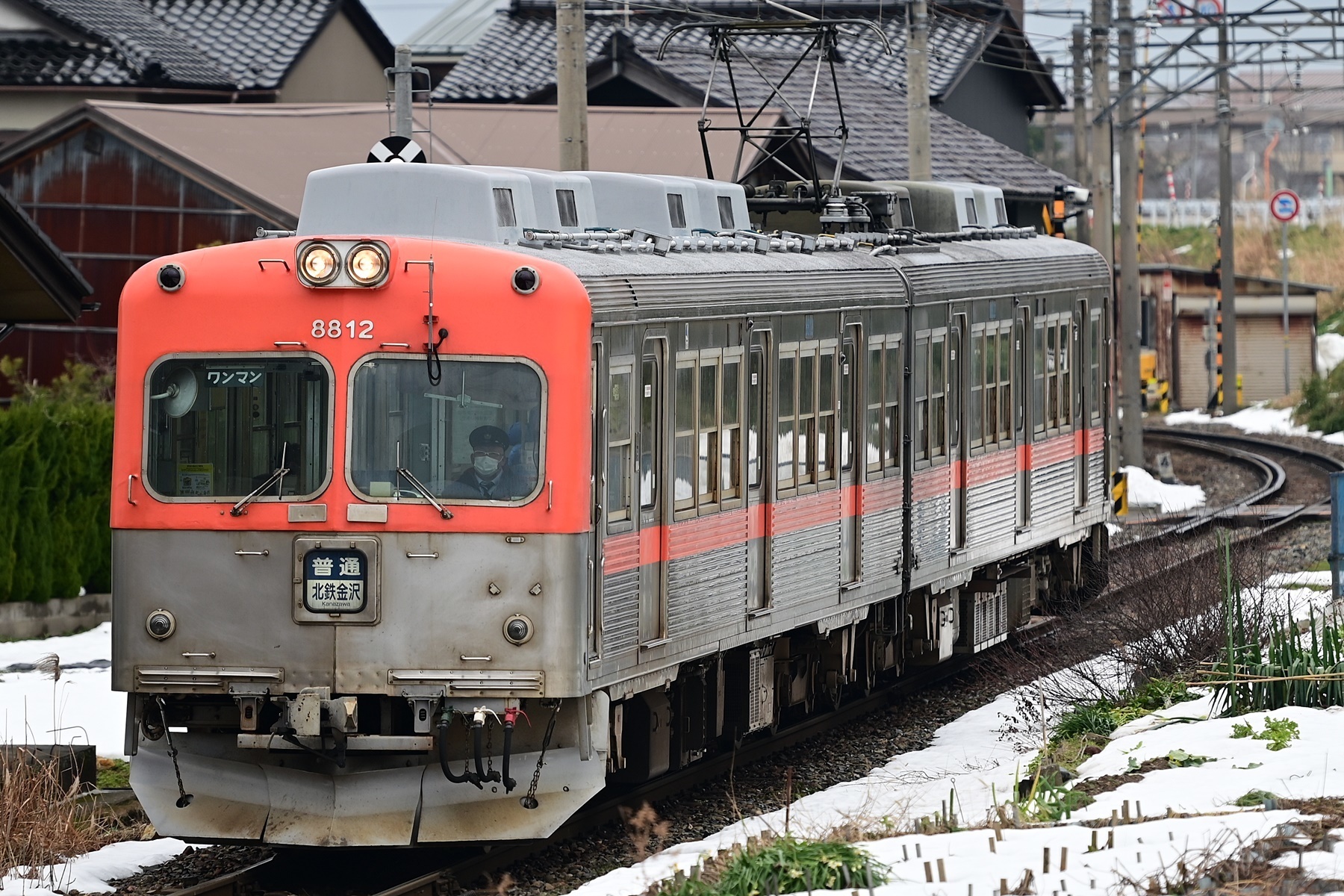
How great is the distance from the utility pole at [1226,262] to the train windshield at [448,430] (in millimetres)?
32383

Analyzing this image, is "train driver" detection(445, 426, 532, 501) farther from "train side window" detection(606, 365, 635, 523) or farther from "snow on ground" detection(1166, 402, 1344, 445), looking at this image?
"snow on ground" detection(1166, 402, 1344, 445)

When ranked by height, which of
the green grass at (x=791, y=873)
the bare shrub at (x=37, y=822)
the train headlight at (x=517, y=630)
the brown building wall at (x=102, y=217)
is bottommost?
the bare shrub at (x=37, y=822)

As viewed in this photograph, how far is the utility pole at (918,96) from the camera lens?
22203 mm

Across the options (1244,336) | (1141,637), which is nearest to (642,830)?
(1141,637)

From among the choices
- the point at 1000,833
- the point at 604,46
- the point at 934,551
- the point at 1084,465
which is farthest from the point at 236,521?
the point at 604,46

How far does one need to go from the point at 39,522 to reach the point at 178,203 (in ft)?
27.3

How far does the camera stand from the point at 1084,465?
18.3m

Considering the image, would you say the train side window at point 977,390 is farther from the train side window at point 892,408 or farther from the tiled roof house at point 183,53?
the tiled roof house at point 183,53

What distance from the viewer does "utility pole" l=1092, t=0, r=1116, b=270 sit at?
94.1 feet

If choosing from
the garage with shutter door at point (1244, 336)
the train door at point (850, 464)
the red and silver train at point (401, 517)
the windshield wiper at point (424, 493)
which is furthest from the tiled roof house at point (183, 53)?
the windshield wiper at point (424, 493)

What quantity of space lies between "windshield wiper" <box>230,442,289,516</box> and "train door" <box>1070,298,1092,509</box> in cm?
949

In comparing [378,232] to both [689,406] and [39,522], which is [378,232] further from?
[39,522]

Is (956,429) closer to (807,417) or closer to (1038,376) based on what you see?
(1038,376)

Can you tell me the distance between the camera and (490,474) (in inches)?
383
